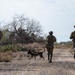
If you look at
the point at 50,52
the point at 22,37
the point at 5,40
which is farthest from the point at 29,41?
the point at 50,52

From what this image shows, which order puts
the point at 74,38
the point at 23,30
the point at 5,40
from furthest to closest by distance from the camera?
1. the point at 23,30
2. the point at 5,40
3. the point at 74,38

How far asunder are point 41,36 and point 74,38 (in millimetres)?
76863

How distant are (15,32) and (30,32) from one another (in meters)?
3.93

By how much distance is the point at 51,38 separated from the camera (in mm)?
29672

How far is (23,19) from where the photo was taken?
104750 mm

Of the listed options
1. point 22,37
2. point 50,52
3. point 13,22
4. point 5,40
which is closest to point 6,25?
point 13,22

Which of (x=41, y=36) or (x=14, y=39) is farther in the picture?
(x=41, y=36)

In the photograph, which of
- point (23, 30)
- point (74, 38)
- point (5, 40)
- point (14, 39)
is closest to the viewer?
point (74, 38)

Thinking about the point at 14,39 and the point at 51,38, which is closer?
the point at 51,38

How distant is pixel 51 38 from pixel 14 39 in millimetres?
66795

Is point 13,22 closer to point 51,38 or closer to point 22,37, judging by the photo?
point 22,37

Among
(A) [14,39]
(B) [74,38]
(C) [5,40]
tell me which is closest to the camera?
(B) [74,38]

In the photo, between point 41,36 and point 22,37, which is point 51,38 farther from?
point 41,36

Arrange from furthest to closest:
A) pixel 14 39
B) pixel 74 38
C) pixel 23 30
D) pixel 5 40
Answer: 1. pixel 23 30
2. pixel 14 39
3. pixel 5 40
4. pixel 74 38
